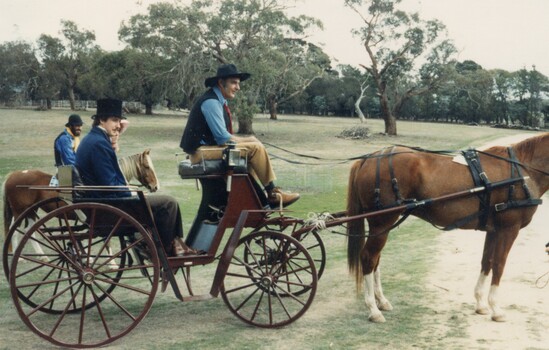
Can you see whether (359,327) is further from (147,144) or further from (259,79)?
(259,79)

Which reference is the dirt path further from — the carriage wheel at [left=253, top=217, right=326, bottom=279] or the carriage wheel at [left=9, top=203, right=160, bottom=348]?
the carriage wheel at [left=9, top=203, right=160, bottom=348]

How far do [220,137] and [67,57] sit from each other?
245 feet

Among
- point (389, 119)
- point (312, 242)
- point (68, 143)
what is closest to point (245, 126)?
point (389, 119)

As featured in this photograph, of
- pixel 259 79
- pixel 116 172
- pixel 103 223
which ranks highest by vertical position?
pixel 259 79

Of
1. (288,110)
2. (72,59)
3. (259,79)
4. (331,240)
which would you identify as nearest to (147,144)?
(259,79)

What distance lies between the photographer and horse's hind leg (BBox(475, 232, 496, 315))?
6.25 meters

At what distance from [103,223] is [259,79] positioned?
1158 inches

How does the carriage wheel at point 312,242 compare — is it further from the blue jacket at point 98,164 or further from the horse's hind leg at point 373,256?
the blue jacket at point 98,164

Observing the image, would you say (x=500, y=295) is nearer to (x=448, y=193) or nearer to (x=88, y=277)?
(x=448, y=193)

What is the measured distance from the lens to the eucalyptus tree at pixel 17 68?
76312 mm

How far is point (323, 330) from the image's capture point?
577cm

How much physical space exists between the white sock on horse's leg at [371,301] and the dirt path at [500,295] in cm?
55

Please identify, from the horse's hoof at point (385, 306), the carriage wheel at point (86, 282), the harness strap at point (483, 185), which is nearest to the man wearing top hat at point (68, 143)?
the carriage wheel at point (86, 282)

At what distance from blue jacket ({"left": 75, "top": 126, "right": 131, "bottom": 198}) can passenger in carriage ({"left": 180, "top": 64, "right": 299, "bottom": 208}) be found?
0.78m
